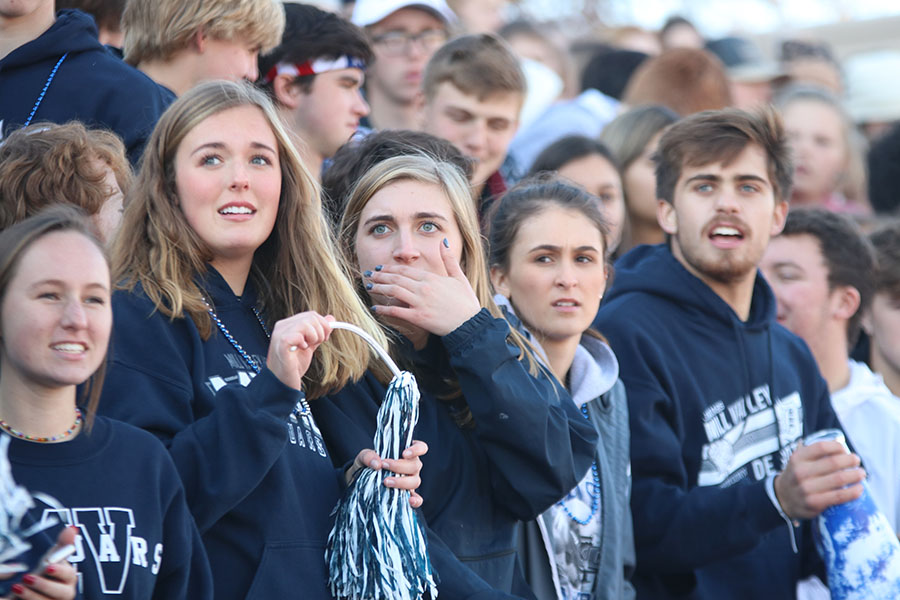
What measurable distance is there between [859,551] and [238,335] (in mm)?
2226

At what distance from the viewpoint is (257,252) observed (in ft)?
11.8

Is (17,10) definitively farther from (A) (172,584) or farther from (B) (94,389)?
(A) (172,584)

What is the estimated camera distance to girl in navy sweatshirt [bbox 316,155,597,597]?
3482 millimetres

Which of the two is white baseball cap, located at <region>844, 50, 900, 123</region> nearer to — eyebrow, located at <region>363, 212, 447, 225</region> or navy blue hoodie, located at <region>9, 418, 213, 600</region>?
eyebrow, located at <region>363, 212, 447, 225</region>

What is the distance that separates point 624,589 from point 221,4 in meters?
2.47

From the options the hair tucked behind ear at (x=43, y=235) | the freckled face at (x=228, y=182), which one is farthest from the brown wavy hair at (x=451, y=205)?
the hair tucked behind ear at (x=43, y=235)

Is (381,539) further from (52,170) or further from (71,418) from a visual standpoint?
(52,170)

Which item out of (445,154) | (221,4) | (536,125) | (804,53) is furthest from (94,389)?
(804,53)

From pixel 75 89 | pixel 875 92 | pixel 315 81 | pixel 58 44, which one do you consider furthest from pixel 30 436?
pixel 875 92

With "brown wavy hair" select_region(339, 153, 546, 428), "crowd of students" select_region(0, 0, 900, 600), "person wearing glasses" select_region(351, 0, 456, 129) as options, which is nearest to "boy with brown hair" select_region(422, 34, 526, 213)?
"crowd of students" select_region(0, 0, 900, 600)

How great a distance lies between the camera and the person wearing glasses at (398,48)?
6.50m

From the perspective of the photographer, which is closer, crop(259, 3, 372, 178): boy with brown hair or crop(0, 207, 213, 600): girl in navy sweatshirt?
crop(0, 207, 213, 600): girl in navy sweatshirt

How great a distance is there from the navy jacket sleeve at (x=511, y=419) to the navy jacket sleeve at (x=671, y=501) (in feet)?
2.77

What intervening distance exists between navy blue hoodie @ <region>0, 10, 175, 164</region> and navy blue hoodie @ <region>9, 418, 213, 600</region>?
154 centimetres
